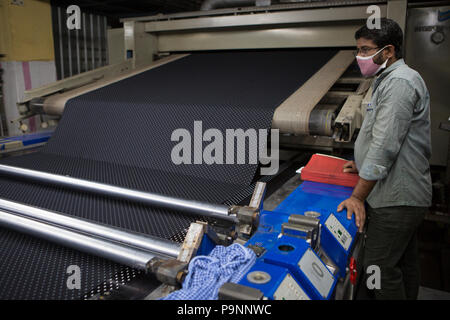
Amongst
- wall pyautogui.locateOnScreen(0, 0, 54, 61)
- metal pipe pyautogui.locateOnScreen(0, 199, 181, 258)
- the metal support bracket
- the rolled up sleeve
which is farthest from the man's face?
wall pyautogui.locateOnScreen(0, 0, 54, 61)

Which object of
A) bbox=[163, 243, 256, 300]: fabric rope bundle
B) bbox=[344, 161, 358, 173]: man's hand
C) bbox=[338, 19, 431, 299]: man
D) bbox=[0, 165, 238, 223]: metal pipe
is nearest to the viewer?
bbox=[163, 243, 256, 300]: fabric rope bundle

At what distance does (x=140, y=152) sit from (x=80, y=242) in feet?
3.28

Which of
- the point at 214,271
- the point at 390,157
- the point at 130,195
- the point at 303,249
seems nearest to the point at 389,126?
the point at 390,157

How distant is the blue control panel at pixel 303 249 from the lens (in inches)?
34.7

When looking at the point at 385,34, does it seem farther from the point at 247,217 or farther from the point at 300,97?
the point at 247,217

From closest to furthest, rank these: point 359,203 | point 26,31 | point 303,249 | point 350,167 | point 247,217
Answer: point 303,249 → point 247,217 → point 359,203 → point 350,167 → point 26,31

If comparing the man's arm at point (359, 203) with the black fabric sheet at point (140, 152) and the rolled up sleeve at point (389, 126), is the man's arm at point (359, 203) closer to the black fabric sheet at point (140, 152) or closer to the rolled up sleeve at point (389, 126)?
the rolled up sleeve at point (389, 126)

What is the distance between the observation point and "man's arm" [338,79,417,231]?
1332 mm

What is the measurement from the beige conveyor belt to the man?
0.35 metres

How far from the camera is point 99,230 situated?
1097 mm

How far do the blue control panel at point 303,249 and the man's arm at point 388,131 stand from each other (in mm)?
132

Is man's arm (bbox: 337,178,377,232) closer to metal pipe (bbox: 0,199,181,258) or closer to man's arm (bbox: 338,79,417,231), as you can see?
man's arm (bbox: 338,79,417,231)

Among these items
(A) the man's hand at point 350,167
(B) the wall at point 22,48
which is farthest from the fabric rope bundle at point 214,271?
(B) the wall at point 22,48
